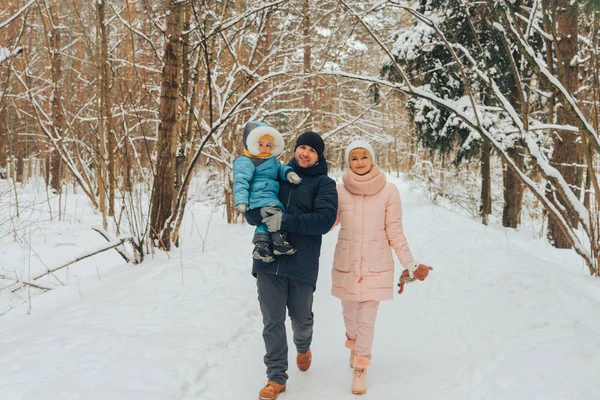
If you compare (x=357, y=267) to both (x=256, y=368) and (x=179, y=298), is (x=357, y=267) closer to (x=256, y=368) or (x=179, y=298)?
(x=256, y=368)

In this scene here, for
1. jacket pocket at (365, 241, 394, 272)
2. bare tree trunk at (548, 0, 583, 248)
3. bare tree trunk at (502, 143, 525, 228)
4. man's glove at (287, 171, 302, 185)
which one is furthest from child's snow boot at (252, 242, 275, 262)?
bare tree trunk at (502, 143, 525, 228)

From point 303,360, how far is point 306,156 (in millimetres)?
1461

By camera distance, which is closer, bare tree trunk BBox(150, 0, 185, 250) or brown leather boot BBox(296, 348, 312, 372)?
brown leather boot BBox(296, 348, 312, 372)

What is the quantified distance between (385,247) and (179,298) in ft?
7.22

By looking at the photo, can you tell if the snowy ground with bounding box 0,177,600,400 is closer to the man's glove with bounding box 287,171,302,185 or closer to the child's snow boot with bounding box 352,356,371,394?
the child's snow boot with bounding box 352,356,371,394

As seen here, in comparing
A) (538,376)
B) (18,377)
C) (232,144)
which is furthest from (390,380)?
(232,144)

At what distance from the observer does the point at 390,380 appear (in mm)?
2889

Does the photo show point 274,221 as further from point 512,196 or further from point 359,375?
point 512,196

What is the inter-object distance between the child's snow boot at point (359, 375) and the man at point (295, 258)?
421 mm

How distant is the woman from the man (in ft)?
0.76

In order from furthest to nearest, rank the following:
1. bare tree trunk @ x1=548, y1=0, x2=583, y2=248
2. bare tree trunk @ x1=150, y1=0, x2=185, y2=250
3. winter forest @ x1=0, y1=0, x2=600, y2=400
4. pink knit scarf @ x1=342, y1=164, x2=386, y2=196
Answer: bare tree trunk @ x1=548, y1=0, x2=583, y2=248, bare tree trunk @ x1=150, y1=0, x2=185, y2=250, winter forest @ x1=0, y1=0, x2=600, y2=400, pink knit scarf @ x1=342, y1=164, x2=386, y2=196

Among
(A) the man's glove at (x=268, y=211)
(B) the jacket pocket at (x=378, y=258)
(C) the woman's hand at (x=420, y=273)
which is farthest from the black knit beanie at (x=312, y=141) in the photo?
(C) the woman's hand at (x=420, y=273)

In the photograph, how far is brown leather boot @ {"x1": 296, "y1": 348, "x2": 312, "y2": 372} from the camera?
116 inches

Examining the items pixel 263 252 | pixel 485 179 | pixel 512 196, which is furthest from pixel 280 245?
pixel 512 196
